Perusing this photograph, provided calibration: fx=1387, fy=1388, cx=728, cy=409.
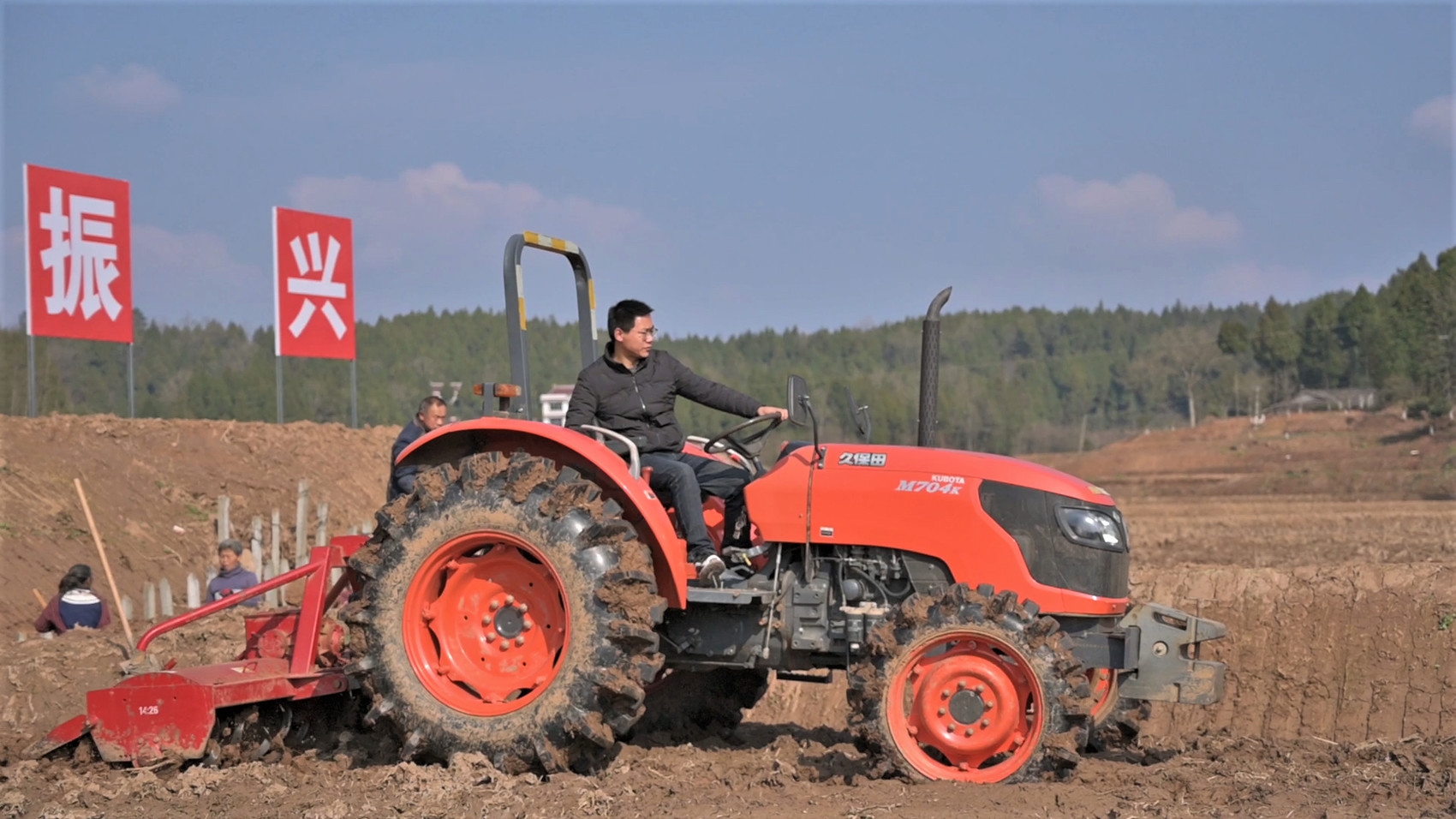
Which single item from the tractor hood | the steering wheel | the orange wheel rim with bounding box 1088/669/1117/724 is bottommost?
the orange wheel rim with bounding box 1088/669/1117/724

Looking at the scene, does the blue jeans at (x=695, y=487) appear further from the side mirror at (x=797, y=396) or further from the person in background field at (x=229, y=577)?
the person in background field at (x=229, y=577)

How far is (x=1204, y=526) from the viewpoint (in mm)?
22531

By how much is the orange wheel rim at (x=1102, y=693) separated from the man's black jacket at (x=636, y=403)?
202 centimetres

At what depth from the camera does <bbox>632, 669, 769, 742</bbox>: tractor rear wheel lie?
743 centimetres

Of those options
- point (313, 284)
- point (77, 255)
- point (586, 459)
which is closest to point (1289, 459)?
point (313, 284)

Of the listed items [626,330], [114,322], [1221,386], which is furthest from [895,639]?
[1221,386]

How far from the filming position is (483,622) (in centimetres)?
638

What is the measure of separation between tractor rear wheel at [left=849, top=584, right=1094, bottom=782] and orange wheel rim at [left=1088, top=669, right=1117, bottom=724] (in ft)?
1.81

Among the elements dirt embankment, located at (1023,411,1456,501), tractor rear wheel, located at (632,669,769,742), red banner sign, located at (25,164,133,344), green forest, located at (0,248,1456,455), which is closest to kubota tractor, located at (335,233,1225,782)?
tractor rear wheel, located at (632,669,769,742)

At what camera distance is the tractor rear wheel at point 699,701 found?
24.4 ft

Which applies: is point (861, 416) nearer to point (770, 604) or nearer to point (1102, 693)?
point (770, 604)

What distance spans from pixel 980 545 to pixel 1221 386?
65949 mm

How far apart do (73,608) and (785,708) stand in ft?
18.1

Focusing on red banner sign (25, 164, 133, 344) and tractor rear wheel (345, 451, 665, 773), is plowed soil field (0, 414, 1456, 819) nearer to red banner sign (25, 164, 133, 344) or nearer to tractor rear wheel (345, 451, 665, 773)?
tractor rear wheel (345, 451, 665, 773)
